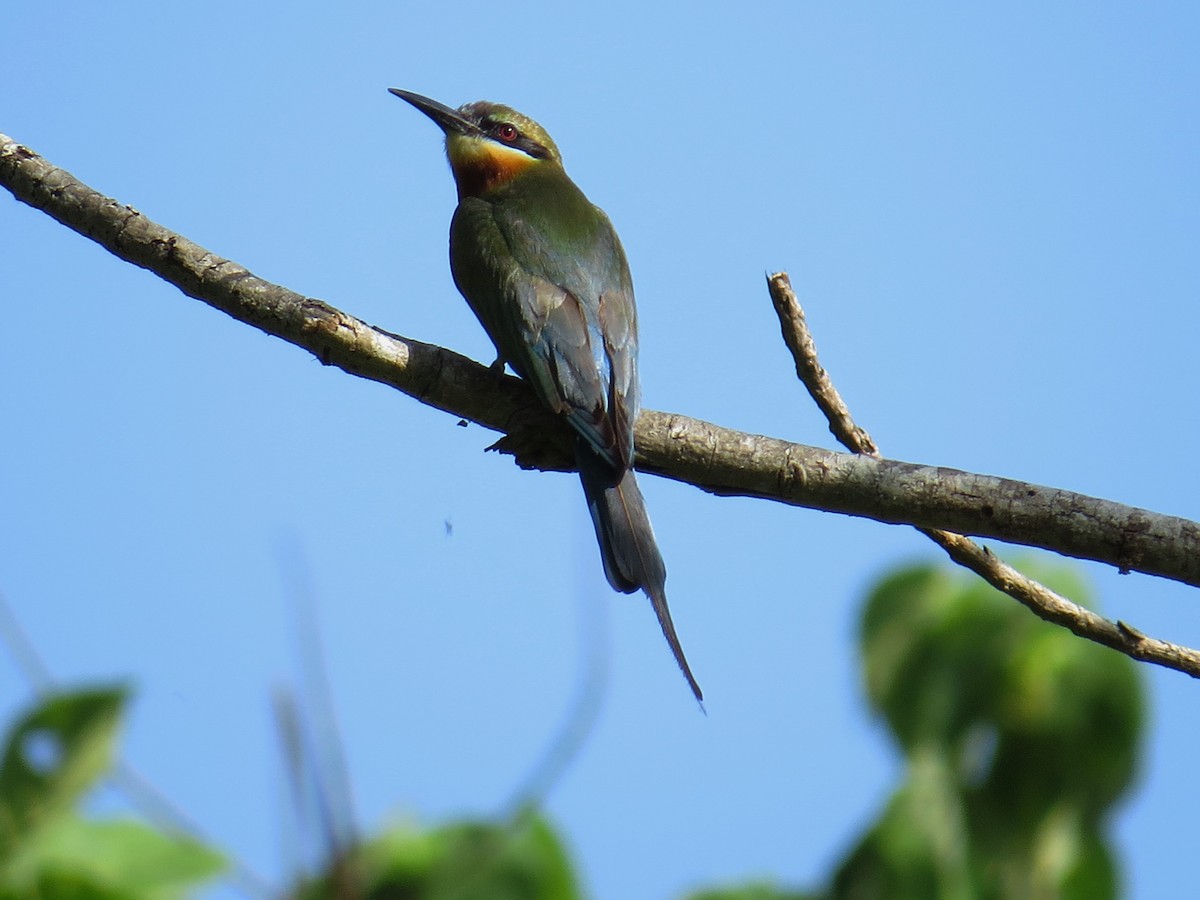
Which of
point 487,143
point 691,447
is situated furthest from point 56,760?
point 487,143

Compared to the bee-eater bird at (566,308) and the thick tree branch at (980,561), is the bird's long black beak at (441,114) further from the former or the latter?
the thick tree branch at (980,561)

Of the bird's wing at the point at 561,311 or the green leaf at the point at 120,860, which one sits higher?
the bird's wing at the point at 561,311

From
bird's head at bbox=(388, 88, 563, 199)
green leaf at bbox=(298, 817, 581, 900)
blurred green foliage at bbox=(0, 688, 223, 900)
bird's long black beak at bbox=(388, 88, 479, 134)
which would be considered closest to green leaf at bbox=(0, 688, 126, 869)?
blurred green foliage at bbox=(0, 688, 223, 900)

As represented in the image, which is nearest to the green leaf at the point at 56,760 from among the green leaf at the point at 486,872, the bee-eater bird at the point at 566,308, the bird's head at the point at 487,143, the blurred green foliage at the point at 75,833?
the blurred green foliage at the point at 75,833

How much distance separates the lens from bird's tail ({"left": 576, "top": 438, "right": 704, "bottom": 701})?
3398mm

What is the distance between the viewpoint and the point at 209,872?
51.9 inches

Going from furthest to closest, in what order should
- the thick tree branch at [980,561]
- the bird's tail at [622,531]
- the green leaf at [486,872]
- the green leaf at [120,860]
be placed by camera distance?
the bird's tail at [622,531] < the thick tree branch at [980,561] < the green leaf at [486,872] < the green leaf at [120,860]

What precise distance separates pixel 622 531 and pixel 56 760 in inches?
84.1

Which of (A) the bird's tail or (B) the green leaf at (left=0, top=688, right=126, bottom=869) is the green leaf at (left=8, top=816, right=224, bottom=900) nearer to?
(B) the green leaf at (left=0, top=688, right=126, bottom=869)

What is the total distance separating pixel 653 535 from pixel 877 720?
0.77 meters

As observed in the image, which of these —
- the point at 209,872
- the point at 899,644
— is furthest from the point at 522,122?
the point at 209,872

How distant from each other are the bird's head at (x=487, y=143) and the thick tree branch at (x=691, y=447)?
164 centimetres

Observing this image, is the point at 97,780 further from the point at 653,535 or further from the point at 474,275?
the point at 474,275

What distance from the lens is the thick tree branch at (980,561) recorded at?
8.63 ft
